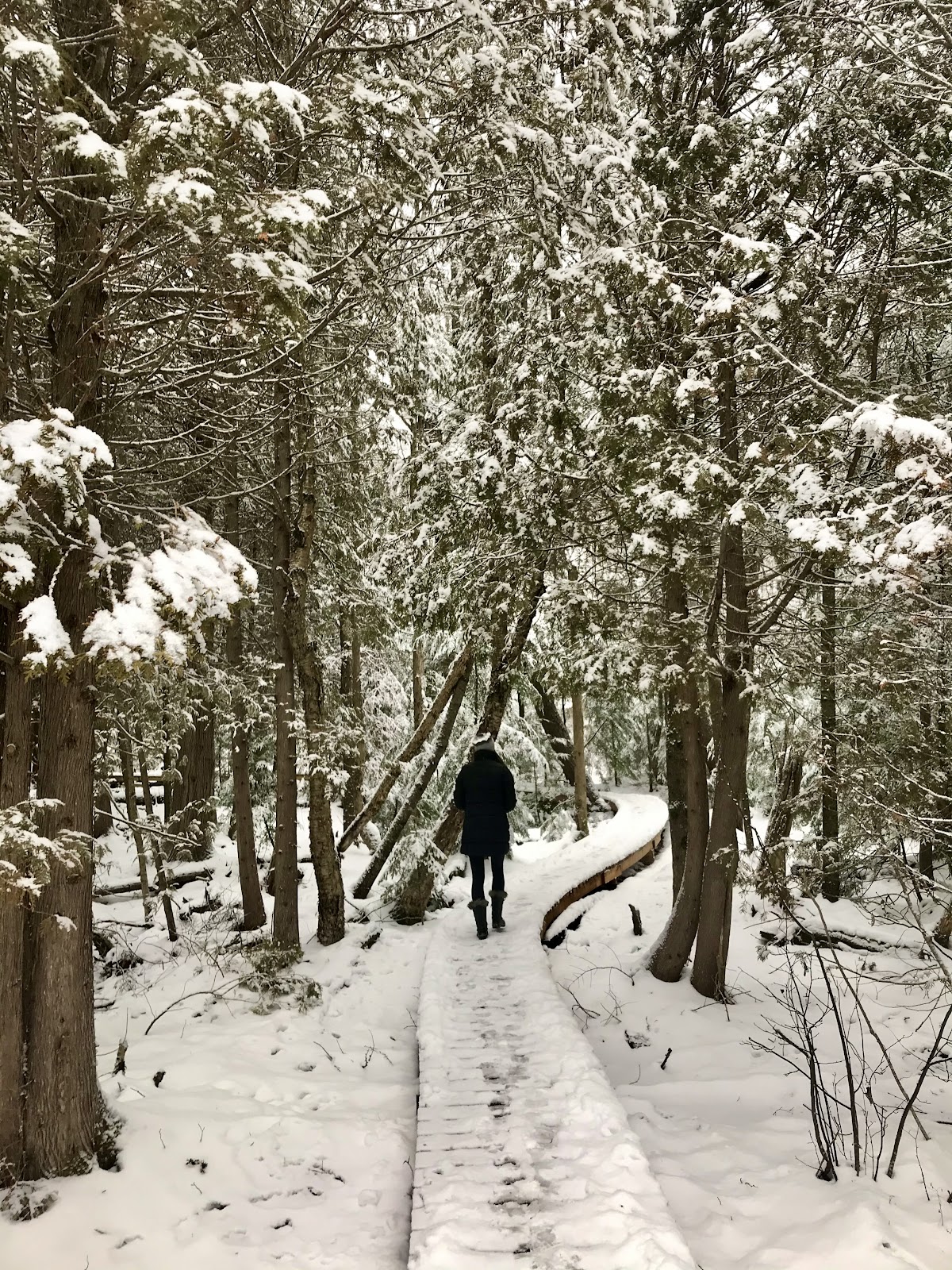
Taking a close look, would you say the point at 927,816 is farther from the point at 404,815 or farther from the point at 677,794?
the point at 404,815

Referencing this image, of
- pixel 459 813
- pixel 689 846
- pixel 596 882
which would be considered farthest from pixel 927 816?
pixel 596 882

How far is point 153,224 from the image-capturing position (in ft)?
12.4

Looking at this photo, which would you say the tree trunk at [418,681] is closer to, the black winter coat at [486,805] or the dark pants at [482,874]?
the black winter coat at [486,805]

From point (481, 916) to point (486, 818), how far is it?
115 cm

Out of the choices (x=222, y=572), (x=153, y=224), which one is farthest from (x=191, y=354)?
(x=222, y=572)

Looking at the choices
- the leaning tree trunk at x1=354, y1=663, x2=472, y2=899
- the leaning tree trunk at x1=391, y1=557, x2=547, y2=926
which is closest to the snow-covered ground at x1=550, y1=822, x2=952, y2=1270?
the leaning tree trunk at x1=391, y1=557, x2=547, y2=926

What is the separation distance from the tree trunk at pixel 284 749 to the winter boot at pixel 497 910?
93.0 inches

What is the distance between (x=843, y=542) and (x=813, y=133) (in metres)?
4.04

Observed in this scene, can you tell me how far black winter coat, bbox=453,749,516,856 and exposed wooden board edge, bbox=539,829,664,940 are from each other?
4.83 ft

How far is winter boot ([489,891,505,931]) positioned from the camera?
895 cm

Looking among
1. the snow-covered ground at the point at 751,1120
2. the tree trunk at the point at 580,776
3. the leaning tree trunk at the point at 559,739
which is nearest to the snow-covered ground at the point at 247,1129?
the snow-covered ground at the point at 751,1120

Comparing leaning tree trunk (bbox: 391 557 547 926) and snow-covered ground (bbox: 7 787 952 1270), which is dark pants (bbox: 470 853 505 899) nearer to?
snow-covered ground (bbox: 7 787 952 1270)

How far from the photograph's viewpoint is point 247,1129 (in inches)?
199

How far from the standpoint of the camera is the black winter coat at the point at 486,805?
29.3 ft
